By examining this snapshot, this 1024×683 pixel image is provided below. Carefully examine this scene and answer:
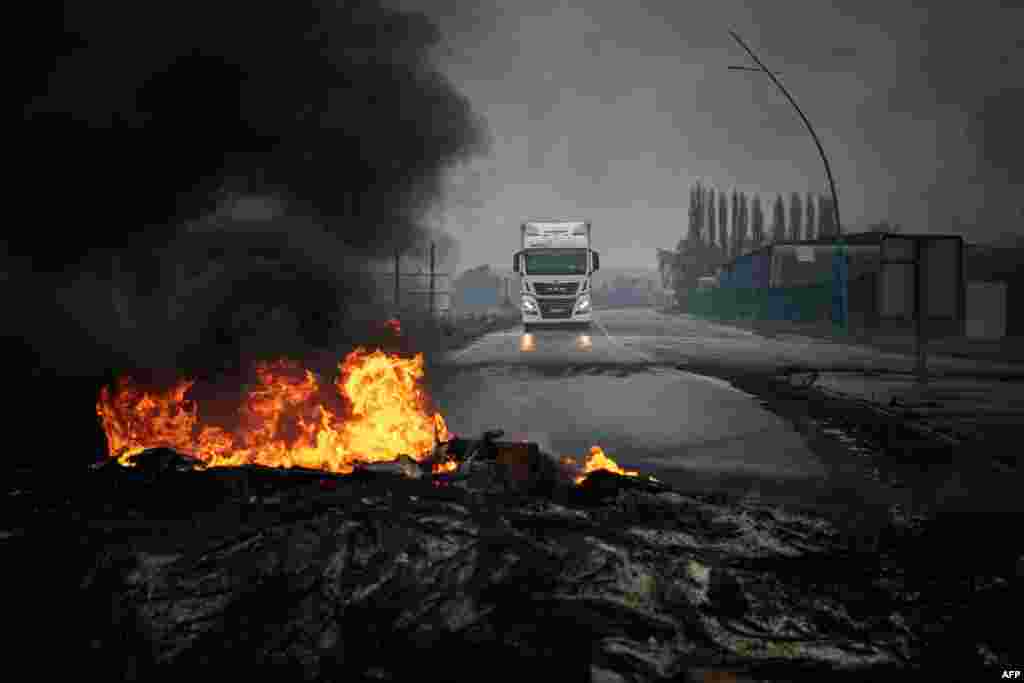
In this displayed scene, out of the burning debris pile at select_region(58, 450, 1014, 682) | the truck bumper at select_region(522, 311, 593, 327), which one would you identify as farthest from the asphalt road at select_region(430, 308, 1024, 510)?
the truck bumper at select_region(522, 311, 593, 327)

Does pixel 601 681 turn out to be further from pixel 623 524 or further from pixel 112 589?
pixel 112 589

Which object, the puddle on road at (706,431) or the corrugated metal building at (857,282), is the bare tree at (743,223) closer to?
the corrugated metal building at (857,282)

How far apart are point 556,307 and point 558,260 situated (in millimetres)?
2025

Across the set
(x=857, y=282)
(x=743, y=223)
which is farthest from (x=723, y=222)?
(x=857, y=282)

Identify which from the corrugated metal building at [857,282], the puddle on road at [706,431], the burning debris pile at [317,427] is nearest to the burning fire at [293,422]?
the burning debris pile at [317,427]

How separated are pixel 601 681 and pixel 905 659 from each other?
1.37 metres

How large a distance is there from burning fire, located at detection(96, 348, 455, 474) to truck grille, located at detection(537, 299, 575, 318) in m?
23.5

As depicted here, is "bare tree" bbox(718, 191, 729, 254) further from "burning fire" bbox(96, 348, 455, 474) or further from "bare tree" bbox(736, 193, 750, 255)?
"burning fire" bbox(96, 348, 455, 474)

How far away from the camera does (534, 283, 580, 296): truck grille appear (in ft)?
98.9

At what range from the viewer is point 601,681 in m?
2.91

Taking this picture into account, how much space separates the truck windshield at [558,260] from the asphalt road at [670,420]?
925cm

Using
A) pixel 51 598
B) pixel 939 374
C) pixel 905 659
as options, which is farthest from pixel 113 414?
pixel 939 374

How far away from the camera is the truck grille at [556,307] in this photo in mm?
30531

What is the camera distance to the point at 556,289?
30297 mm
